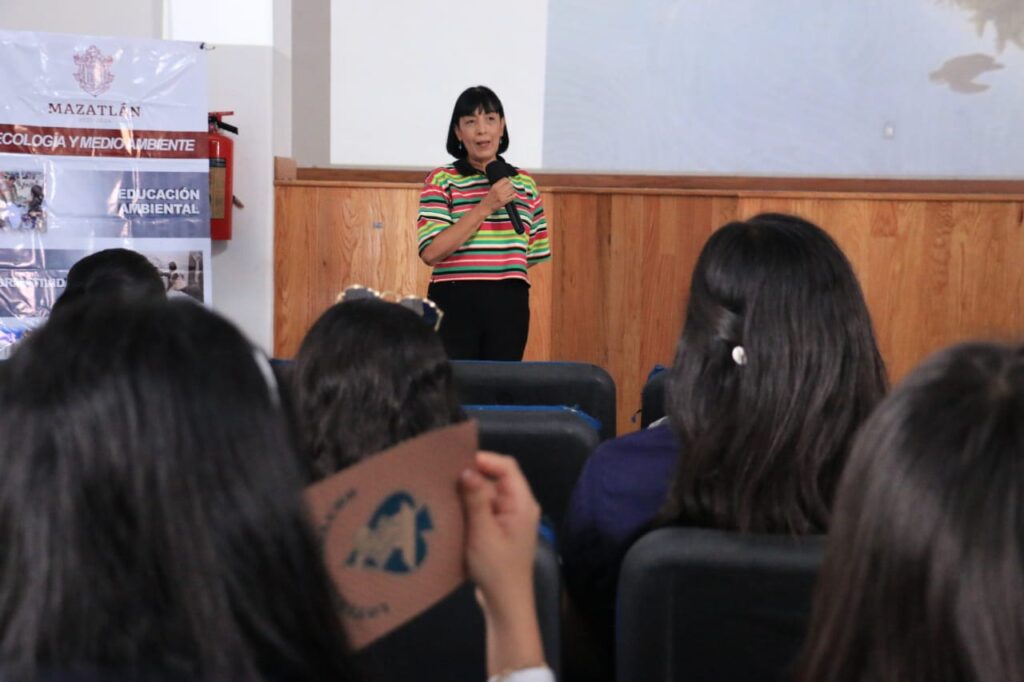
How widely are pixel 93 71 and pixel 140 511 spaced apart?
3.94m

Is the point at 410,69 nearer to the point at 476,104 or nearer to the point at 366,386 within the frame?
the point at 476,104

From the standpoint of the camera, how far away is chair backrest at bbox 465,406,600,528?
1916 millimetres

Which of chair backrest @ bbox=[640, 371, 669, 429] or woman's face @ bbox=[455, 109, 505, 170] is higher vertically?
woman's face @ bbox=[455, 109, 505, 170]

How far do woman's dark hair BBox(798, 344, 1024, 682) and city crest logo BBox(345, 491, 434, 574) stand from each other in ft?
0.91

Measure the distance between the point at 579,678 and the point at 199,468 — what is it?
3.64ft

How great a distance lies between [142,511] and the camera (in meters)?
0.68

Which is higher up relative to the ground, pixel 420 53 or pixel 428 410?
pixel 420 53

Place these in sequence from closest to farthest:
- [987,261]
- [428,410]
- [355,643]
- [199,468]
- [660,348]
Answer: [199,468], [355,643], [428,410], [987,261], [660,348]

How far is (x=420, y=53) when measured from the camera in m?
6.12

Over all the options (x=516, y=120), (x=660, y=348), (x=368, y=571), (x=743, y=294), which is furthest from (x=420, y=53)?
(x=368, y=571)

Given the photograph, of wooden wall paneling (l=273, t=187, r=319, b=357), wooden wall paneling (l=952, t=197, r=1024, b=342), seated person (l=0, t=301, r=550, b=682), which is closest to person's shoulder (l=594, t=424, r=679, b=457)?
seated person (l=0, t=301, r=550, b=682)

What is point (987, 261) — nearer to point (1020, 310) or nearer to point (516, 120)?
point (1020, 310)

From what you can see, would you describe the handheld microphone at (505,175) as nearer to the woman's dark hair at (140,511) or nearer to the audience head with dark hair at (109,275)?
the audience head with dark hair at (109,275)

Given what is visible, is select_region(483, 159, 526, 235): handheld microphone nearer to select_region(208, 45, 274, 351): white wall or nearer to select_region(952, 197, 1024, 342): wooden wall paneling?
select_region(208, 45, 274, 351): white wall
